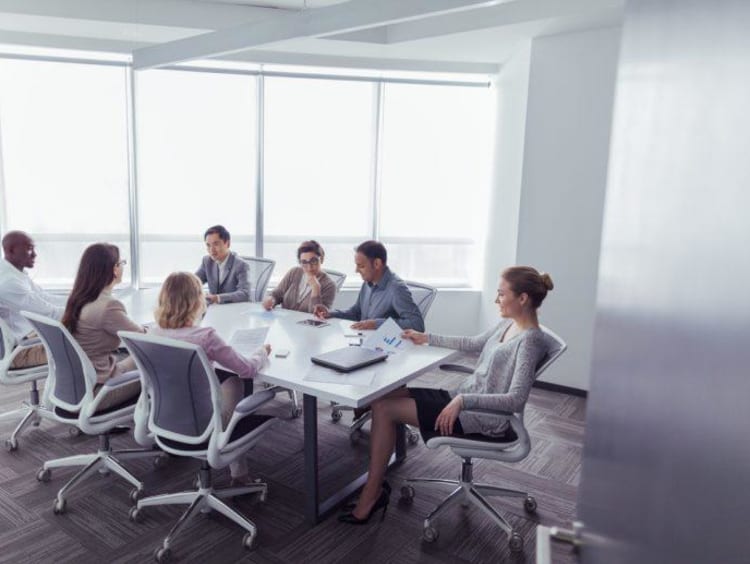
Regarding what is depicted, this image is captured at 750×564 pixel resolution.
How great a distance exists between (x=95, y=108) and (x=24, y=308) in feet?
9.69

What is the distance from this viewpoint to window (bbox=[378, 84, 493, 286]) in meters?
6.13

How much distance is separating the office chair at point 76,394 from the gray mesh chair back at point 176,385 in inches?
13.1

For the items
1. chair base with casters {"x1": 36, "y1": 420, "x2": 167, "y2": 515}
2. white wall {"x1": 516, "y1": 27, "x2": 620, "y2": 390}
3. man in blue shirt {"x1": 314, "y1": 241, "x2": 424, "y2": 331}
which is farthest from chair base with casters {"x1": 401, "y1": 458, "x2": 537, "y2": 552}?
white wall {"x1": 516, "y1": 27, "x2": 620, "y2": 390}

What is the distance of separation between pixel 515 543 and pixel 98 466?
228cm

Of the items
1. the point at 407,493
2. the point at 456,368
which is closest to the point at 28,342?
the point at 407,493

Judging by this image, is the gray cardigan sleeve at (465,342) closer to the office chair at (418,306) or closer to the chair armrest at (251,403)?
the office chair at (418,306)

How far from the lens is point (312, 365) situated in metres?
2.75

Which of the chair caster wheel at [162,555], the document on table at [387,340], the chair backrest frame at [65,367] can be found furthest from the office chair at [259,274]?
the chair caster wheel at [162,555]

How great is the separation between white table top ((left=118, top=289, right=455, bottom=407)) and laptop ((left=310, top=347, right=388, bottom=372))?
5 centimetres

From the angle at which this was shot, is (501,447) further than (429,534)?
No

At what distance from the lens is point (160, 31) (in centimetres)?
489

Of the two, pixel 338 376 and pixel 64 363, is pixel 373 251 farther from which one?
pixel 64 363

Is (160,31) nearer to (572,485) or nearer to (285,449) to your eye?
(285,449)

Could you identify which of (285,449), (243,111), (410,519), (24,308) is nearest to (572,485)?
(410,519)
